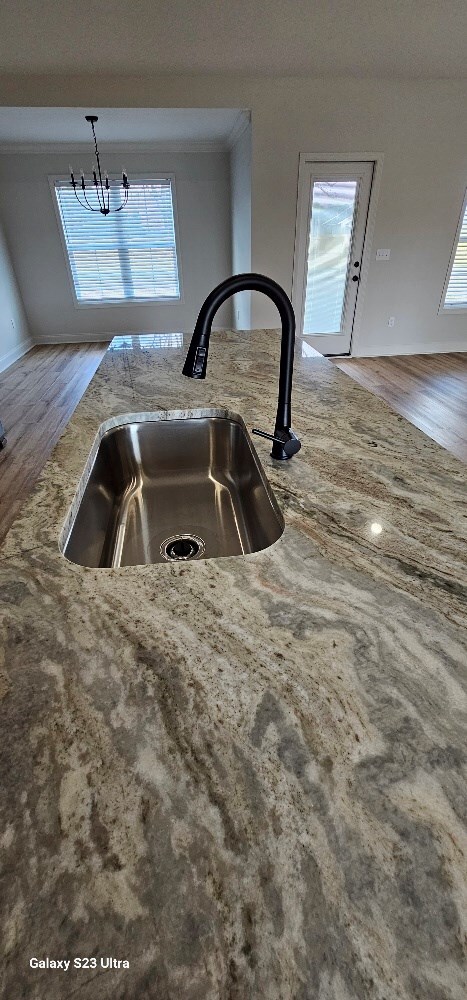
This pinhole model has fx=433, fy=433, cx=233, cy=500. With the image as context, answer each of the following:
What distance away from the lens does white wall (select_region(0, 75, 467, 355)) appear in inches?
149

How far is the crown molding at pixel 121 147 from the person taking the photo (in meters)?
5.30

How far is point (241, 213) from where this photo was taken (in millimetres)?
4965

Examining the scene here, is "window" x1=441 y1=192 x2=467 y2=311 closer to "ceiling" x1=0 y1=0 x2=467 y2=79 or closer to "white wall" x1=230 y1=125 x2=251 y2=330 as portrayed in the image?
"ceiling" x1=0 y1=0 x2=467 y2=79

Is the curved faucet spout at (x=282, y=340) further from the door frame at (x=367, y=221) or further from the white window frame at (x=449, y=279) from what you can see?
the white window frame at (x=449, y=279)

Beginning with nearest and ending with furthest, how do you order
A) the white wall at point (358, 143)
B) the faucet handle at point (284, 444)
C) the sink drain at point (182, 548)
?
the faucet handle at point (284, 444), the sink drain at point (182, 548), the white wall at point (358, 143)

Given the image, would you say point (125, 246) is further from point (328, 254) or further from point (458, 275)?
point (458, 275)

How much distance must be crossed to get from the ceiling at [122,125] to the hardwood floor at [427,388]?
2.77 meters

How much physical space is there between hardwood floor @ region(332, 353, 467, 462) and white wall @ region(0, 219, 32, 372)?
4205 mm

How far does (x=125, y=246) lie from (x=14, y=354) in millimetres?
2159

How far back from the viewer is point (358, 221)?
4.55 m

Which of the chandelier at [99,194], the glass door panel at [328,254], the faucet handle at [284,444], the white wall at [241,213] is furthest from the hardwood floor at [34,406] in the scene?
the glass door panel at [328,254]

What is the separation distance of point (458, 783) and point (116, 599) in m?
0.43

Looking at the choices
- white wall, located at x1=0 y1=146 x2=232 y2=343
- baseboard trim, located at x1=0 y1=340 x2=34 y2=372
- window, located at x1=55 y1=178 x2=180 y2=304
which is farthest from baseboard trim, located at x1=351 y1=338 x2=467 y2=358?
baseboard trim, located at x1=0 y1=340 x2=34 y2=372

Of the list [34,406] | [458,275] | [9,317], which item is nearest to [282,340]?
[34,406]
